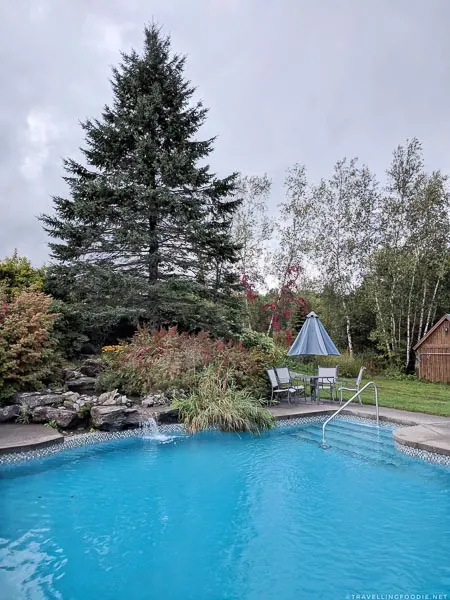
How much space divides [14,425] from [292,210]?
14.6m

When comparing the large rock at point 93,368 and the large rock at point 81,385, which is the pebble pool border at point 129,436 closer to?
the large rock at point 81,385

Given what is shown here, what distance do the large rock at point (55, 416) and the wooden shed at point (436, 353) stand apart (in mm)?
12667

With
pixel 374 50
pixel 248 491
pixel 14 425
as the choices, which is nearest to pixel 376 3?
pixel 374 50

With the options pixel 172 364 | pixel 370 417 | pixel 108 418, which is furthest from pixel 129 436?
pixel 370 417

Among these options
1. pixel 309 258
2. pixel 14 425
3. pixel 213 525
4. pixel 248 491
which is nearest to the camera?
pixel 213 525

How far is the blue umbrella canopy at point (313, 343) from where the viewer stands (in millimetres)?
9396

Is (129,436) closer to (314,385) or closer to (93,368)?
(93,368)

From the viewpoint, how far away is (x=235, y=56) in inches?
400

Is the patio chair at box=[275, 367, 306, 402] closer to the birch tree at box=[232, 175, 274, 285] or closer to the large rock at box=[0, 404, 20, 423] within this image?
the large rock at box=[0, 404, 20, 423]

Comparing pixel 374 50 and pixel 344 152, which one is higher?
pixel 344 152

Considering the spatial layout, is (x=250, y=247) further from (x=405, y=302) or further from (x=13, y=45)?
(x=13, y=45)

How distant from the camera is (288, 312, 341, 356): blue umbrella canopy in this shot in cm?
940

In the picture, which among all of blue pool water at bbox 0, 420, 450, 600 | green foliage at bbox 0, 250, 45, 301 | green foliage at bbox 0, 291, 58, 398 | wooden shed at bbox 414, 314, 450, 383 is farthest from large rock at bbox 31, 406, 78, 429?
wooden shed at bbox 414, 314, 450, 383

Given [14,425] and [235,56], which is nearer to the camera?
[14,425]
